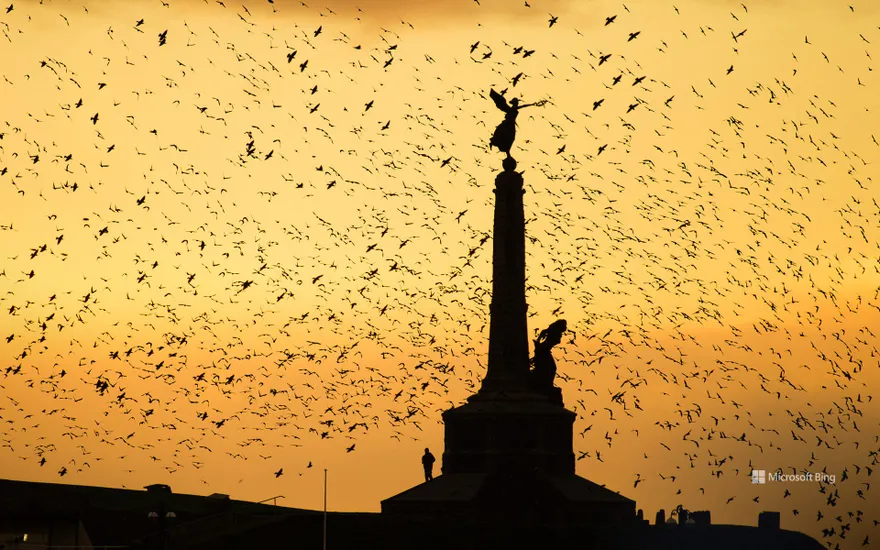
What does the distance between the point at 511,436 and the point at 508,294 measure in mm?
6765

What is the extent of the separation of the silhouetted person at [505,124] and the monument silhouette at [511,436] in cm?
5

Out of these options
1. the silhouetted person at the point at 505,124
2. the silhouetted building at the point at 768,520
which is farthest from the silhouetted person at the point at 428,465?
the silhouetted building at the point at 768,520

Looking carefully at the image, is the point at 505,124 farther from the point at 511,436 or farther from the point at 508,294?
the point at 511,436

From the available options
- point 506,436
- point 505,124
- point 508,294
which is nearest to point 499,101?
point 505,124

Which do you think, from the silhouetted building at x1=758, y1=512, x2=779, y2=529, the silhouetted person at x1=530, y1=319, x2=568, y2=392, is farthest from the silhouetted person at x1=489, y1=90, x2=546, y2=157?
the silhouetted building at x1=758, y1=512, x2=779, y2=529

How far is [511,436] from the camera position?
3568 inches

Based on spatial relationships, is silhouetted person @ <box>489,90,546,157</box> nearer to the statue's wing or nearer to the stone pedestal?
the statue's wing

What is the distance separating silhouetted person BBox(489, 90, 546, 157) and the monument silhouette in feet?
0.15

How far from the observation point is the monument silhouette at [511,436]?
88.2 meters

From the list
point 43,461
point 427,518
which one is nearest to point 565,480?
point 427,518

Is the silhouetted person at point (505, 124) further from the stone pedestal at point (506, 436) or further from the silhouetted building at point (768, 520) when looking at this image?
the silhouetted building at point (768, 520)

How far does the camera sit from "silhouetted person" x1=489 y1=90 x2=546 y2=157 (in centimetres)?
9262

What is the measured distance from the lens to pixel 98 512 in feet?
256

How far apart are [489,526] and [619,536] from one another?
21.9 feet
